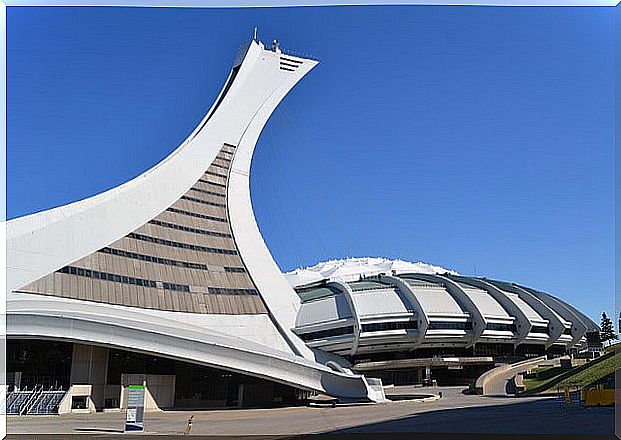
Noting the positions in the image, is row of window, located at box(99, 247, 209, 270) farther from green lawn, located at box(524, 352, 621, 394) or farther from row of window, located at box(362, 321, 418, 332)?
green lawn, located at box(524, 352, 621, 394)

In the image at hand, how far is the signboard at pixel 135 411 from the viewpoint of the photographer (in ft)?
37.0

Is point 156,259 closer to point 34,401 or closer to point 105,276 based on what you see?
point 105,276

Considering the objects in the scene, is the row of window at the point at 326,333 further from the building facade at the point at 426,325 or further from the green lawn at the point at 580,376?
the green lawn at the point at 580,376

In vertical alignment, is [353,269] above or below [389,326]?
above

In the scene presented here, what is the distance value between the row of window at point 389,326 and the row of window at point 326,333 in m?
0.67

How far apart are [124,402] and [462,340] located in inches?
621

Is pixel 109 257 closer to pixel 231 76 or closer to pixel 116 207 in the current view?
pixel 116 207

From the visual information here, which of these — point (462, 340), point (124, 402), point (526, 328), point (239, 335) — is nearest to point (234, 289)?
point (239, 335)

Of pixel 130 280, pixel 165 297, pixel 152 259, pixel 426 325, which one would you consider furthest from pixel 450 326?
pixel 130 280

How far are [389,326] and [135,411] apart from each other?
654 inches

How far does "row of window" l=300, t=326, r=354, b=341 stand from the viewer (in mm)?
26109

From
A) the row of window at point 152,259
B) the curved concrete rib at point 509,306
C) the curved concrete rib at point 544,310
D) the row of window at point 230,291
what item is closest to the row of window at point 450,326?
the curved concrete rib at point 509,306

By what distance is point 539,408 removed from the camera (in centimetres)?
1289

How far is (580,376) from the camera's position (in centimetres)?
1692
